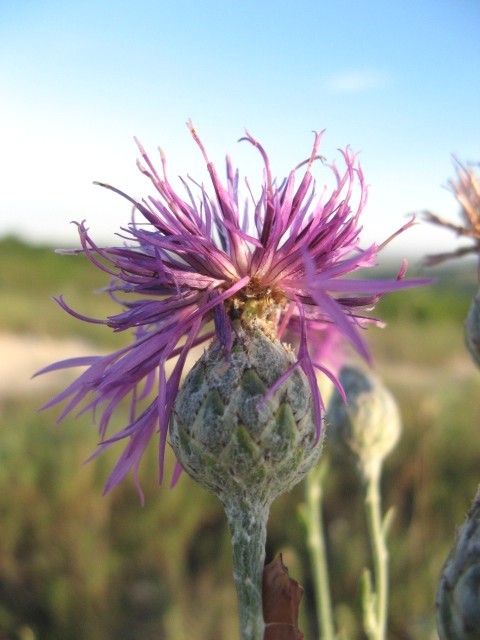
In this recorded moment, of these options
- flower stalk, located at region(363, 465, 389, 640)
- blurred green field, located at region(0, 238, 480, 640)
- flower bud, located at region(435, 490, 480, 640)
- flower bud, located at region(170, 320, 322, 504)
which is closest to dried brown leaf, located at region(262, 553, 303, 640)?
flower bud, located at region(170, 320, 322, 504)

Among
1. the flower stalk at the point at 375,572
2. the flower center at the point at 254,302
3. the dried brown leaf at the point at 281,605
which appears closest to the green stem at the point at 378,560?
the flower stalk at the point at 375,572

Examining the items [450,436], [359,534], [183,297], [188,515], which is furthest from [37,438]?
[183,297]

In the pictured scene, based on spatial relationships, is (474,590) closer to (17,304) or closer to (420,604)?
(420,604)

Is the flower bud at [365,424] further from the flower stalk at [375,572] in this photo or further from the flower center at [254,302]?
the flower center at [254,302]

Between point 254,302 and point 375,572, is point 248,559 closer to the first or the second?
point 254,302

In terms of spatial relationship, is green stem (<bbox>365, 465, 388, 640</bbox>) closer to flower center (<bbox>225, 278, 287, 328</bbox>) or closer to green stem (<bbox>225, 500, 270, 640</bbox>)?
green stem (<bbox>225, 500, 270, 640</bbox>)

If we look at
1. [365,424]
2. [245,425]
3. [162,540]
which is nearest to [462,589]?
[245,425]
